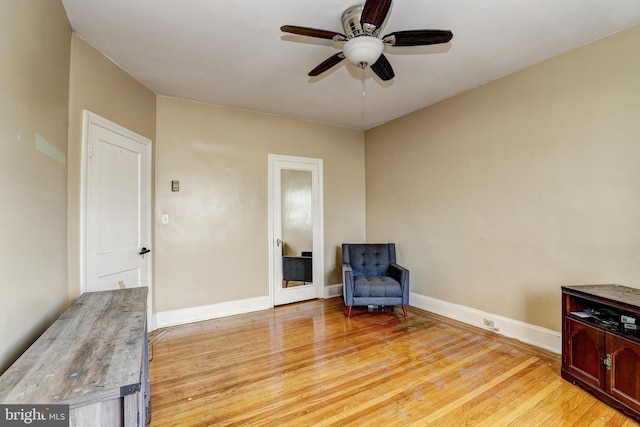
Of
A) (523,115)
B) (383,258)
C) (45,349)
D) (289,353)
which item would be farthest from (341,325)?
(523,115)

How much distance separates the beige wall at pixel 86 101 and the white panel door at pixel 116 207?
0.28ft

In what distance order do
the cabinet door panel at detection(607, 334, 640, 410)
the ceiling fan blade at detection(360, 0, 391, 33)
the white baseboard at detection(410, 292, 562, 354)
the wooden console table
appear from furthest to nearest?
the white baseboard at detection(410, 292, 562, 354), the cabinet door panel at detection(607, 334, 640, 410), the ceiling fan blade at detection(360, 0, 391, 33), the wooden console table

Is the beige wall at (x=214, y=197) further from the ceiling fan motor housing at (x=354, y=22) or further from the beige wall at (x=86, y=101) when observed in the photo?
the ceiling fan motor housing at (x=354, y=22)

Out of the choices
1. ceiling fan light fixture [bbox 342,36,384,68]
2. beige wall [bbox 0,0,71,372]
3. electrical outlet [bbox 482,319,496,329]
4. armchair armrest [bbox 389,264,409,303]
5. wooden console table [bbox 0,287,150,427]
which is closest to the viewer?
wooden console table [bbox 0,287,150,427]

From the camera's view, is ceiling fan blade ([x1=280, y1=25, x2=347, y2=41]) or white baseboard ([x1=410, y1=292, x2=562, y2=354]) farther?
white baseboard ([x1=410, y1=292, x2=562, y2=354])

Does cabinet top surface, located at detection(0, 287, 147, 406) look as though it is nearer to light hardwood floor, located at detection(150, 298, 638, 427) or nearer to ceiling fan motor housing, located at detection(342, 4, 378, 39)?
light hardwood floor, located at detection(150, 298, 638, 427)

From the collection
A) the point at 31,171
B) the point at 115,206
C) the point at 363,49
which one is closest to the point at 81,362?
the point at 31,171

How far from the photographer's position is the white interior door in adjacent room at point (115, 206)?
7.52ft

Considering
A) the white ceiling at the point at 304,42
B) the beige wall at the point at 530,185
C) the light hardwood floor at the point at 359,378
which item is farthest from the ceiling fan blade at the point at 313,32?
the light hardwood floor at the point at 359,378

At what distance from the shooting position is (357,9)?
1.84m

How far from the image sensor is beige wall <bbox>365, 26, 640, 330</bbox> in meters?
2.20

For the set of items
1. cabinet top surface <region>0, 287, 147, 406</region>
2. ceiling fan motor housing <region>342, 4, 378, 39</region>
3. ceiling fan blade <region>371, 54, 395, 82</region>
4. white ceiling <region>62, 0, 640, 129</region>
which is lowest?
cabinet top surface <region>0, 287, 147, 406</region>

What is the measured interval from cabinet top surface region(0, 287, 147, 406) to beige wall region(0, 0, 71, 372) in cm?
17

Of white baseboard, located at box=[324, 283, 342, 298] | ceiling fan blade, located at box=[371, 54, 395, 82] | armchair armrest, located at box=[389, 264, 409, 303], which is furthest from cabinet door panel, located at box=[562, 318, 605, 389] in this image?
white baseboard, located at box=[324, 283, 342, 298]
